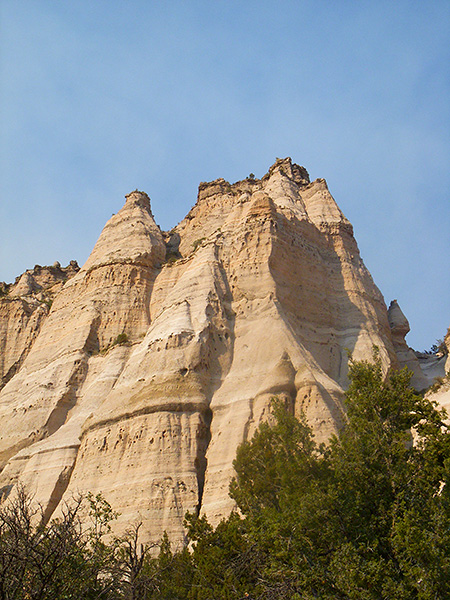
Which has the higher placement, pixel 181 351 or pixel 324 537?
pixel 181 351

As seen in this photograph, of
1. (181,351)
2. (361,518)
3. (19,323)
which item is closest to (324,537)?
(361,518)

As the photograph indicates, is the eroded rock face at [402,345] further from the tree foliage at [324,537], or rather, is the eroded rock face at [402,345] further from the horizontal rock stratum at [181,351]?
the tree foliage at [324,537]

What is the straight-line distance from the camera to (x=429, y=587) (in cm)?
1104

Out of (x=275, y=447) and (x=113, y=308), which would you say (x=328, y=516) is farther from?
(x=113, y=308)

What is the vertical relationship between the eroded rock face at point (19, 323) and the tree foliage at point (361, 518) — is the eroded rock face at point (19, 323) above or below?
above

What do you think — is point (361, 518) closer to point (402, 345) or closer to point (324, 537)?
point (324, 537)

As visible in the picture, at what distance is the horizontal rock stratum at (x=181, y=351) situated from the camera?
84.5 feet

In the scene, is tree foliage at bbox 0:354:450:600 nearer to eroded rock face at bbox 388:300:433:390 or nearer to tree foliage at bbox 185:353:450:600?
tree foliage at bbox 185:353:450:600

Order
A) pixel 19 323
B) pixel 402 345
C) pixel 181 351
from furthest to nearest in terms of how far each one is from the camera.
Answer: pixel 19 323, pixel 402 345, pixel 181 351

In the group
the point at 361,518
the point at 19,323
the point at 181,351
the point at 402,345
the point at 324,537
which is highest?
the point at 19,323

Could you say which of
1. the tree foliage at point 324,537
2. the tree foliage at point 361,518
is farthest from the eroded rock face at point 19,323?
the tree foliage at point 361,518

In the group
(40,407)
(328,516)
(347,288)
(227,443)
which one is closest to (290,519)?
(328,516)

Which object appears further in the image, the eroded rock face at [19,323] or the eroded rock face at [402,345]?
the eroded rock face at [19,323]

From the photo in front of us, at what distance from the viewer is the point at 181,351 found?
29.5 meters
